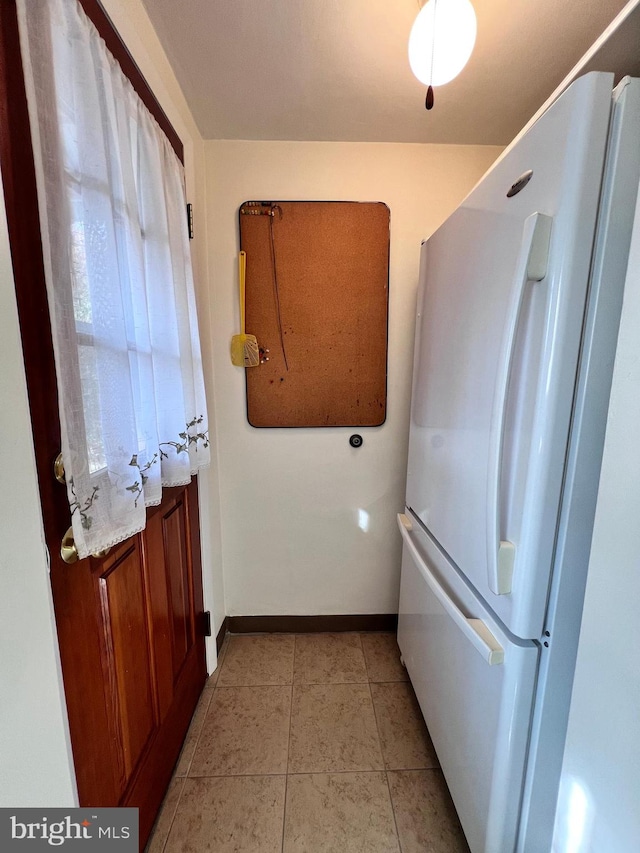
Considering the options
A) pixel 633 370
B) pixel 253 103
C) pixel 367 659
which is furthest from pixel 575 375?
pixel 367 659

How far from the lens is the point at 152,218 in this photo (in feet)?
3.13

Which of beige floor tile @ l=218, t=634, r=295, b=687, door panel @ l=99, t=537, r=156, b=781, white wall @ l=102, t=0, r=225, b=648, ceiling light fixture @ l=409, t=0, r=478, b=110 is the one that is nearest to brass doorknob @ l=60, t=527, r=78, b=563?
door panel @ l=99, t=537, r=156, b=781

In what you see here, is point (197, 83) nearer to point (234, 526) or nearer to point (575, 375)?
point (575, 375)

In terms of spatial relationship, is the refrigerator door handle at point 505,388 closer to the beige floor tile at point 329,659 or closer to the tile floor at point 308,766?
the tile floor at point 308,766

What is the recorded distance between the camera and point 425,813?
3.73 feet

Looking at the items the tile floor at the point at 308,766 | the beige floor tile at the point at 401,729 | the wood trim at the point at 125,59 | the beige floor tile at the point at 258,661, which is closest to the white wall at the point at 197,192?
the wood trim at the point at 125,59

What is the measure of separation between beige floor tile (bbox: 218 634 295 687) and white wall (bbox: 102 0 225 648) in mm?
119

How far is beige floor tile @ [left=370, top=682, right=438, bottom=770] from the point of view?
1.29 meters

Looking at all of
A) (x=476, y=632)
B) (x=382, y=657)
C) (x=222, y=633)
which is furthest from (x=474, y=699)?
(x=222, y=633)

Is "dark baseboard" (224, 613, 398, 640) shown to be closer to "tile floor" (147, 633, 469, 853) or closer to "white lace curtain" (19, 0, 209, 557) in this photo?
"tile floor" (147, 633, 469, 853)

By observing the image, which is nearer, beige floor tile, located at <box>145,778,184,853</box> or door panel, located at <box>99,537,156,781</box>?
door panel, located at <box>99,537,156,781</box>

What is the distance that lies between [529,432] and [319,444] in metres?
1.13

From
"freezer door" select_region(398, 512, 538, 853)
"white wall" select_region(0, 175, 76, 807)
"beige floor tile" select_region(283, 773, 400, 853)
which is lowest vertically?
"beige floor tile" select_region(283, 773, 400, 853)

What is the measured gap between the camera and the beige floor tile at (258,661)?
163 cm
